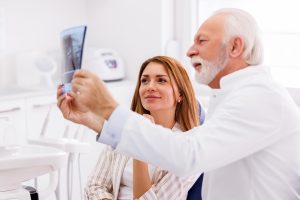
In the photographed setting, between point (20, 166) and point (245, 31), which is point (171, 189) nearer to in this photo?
point (20, 166)

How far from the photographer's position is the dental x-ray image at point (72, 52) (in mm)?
1515

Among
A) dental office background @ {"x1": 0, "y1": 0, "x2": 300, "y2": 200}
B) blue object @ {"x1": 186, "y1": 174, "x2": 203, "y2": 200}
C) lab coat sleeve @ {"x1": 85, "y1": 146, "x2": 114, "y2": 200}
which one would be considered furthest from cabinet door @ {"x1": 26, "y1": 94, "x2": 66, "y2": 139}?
blue object @ {"x1": 186, "y1": 174, "x2": 203, "y2": 200}

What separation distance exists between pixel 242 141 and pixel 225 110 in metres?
0.09

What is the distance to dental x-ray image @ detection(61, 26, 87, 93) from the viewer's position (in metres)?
1.51

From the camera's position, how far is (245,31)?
1590 millimetres

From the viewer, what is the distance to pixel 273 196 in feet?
5.11

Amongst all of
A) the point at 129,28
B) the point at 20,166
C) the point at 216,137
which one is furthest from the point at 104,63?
the point at 216,137

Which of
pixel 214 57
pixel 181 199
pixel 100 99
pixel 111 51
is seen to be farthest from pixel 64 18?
pixel 100 99

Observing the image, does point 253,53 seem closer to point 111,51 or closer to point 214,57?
point 214,57

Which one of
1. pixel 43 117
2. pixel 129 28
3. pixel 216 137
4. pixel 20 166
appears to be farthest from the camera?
pixel 129 28

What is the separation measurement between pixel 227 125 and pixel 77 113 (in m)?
0.39

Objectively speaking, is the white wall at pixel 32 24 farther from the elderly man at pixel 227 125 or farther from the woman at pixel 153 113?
the elderly man at pixel 227 125

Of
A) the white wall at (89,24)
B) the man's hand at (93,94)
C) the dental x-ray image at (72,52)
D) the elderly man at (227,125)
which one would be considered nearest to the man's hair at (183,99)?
the elderly man at (227,125)

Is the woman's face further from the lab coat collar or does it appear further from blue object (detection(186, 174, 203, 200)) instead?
the lab coat collar
